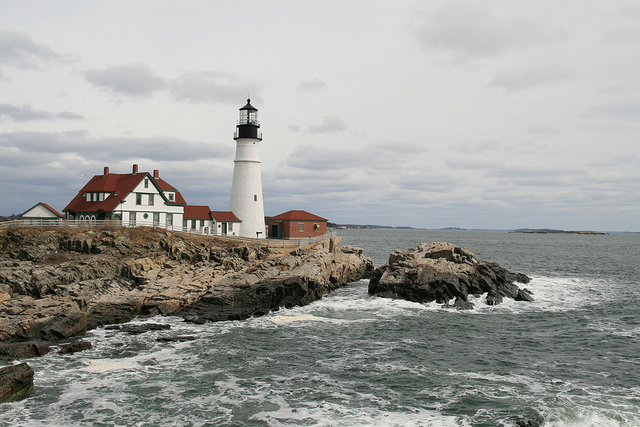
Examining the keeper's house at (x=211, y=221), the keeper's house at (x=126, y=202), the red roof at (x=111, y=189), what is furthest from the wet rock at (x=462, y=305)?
the red roof at (x=111, y=189)

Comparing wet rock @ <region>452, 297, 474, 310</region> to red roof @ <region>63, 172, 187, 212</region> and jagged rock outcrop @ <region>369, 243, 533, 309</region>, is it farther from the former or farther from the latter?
red roof @ <region>63, 172, 187, 212</region>

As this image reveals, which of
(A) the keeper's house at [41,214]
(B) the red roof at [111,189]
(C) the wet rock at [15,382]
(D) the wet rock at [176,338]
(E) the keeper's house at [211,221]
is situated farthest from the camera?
(E) the keeper's house at [211,221]

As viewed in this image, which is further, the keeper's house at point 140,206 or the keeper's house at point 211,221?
the keeper's house at point 211,221

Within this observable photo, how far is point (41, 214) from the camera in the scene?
39.5 m

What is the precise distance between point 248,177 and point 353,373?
3092cm

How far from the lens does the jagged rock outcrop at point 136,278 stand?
2273 centimetres

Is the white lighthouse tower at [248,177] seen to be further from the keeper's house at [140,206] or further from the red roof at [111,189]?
the red roof at [111,189]

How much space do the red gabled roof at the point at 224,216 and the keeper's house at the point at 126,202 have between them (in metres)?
3.21

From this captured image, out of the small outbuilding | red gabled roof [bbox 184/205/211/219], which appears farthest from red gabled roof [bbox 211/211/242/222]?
the small outbuilding

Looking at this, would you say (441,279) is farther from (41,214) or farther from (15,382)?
(41,214)

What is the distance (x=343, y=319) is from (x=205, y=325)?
7.30 m

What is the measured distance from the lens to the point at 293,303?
28.8m

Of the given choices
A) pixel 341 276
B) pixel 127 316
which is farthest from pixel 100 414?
pixel 341 276

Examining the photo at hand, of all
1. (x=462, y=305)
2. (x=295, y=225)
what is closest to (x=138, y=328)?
(x=462, y=305)
